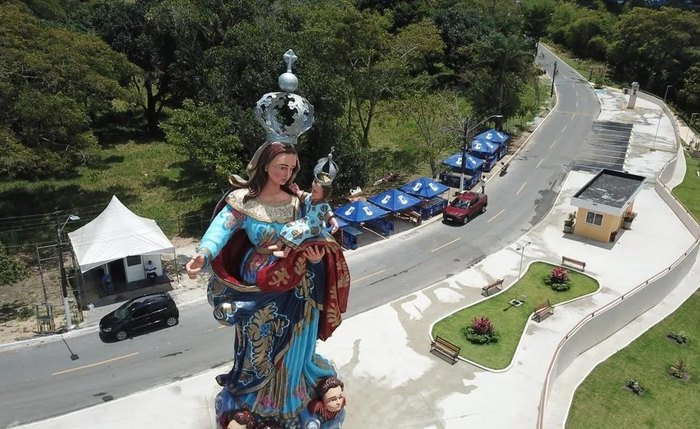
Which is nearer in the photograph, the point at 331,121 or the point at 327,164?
the point at 327,164

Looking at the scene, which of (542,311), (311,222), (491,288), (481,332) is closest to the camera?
(311,222)

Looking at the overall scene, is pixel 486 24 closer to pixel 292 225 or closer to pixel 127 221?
pixel 127 221

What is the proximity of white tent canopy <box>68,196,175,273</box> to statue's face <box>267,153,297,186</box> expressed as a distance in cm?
1770

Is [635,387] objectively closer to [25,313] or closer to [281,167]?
[281,167]

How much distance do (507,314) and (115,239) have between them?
1906cm

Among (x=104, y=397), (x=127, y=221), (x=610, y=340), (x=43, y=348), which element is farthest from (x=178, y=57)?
(x=610, y=340)

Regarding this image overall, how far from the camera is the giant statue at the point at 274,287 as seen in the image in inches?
505

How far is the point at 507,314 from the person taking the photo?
27.7m

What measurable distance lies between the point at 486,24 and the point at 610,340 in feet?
186

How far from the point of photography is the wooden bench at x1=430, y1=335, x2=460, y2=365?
24031 mm

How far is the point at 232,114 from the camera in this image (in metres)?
35.8

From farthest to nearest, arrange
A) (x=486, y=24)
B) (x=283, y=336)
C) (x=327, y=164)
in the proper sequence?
(x=486, y=24) < (x=283, y=336) < (x=327, y=164)

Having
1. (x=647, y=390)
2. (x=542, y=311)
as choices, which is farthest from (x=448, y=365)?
(x=647, y=390)

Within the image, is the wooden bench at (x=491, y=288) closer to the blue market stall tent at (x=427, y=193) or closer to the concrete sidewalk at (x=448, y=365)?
the concrete sidewalk at (x=448, y=365)
